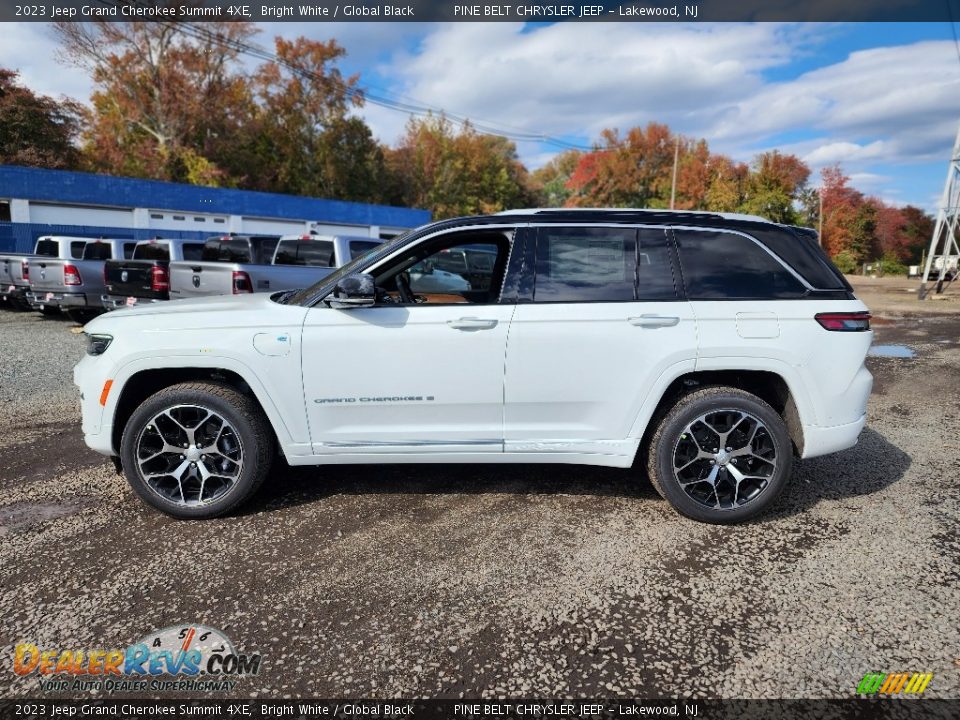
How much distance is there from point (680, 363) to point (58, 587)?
136 inches

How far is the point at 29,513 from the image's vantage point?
356 cm

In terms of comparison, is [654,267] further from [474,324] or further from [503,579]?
[503,579]

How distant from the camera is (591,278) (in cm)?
349

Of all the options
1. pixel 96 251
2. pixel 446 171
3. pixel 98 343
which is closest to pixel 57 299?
pixel 96 251

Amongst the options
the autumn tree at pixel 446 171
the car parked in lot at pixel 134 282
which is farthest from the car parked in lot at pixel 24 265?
the autumn tree at pixel 446 171

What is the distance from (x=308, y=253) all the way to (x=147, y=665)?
8981mm

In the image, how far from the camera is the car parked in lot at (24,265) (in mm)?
12238

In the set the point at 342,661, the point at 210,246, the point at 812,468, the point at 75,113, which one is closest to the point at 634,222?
the point at 812,468

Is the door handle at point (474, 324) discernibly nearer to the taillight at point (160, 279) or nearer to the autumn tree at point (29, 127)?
the taillight at point (160, 279)

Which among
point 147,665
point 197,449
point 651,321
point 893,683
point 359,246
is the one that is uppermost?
point 359,246

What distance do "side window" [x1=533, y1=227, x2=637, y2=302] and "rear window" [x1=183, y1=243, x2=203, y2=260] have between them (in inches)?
421

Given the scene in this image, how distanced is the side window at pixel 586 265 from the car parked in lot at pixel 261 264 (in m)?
5.45

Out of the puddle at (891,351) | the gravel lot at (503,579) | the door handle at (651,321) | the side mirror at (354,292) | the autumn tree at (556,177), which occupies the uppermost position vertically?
the autumn tree at (556,177)

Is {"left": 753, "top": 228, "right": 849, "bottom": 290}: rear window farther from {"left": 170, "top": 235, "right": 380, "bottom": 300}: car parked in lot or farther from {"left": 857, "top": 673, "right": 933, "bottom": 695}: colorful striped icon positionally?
{"left": 170, "top": 235, "right": 380, "bottom": 300}: car parked in lot
